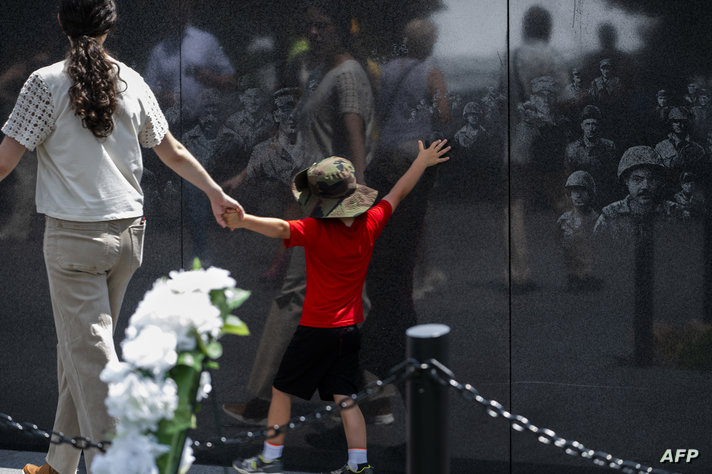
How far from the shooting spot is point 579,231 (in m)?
4.81

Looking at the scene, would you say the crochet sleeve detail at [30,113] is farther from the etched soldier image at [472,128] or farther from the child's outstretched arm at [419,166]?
the etched soldier image at [472,128]

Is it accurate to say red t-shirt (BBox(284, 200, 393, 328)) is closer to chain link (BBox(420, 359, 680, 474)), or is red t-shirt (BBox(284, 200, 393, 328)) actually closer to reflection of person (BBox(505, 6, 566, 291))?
reflection of person (BBox(505, 6, 566, 291))

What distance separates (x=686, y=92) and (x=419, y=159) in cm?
137

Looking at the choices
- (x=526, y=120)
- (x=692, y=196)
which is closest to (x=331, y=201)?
(x=526, y=120)

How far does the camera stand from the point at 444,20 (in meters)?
4.88

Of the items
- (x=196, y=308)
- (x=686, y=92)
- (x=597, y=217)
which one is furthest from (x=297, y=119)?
(x=196, y=308)

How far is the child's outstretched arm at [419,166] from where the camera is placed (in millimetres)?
4863

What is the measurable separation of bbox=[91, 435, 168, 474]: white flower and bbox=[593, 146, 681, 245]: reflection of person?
2942 mm

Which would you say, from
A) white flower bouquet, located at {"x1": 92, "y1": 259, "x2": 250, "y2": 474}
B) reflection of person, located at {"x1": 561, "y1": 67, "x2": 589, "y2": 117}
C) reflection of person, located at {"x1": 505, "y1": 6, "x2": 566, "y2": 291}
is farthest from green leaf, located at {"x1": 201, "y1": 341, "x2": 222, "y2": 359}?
reflection of person, located at {"x1": 561, "y1": 67, "x2": 589, "y2": 117}

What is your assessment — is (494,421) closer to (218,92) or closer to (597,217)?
(597,217)

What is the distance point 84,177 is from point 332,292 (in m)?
1.37

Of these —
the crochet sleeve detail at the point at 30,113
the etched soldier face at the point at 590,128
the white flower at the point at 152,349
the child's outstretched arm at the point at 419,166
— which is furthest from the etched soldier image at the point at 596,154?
the white flower at the point at 152,349

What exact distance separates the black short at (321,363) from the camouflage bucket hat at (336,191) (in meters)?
0.59

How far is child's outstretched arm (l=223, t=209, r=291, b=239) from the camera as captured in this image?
14.8 feet
